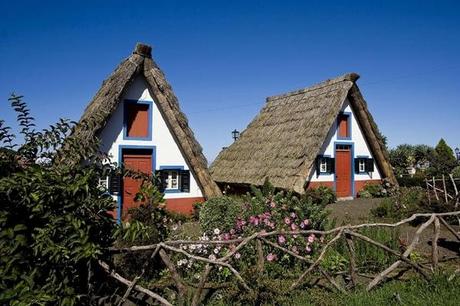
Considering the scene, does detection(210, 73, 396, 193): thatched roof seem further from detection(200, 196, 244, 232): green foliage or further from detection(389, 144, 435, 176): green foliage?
detection(389, 144, 435, 176): green foliage

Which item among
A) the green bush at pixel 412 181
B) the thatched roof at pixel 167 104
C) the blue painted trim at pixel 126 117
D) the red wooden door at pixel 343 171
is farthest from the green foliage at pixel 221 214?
the green bush at pixel 412 181

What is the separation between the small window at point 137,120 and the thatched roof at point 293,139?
525 cm

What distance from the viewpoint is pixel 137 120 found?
11.0 m

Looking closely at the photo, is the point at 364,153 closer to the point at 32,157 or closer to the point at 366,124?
the point at 366,124

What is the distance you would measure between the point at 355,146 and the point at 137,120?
1016cm

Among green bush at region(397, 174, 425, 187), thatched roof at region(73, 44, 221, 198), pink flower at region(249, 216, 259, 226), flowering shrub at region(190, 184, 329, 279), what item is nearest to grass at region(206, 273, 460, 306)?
flowering shrub at region(190, 184, 329, 279)

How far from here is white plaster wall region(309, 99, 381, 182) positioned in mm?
15359

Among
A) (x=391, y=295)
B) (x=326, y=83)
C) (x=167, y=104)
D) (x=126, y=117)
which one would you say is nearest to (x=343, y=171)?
(x=326, y=83)

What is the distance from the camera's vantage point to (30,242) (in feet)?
10.9

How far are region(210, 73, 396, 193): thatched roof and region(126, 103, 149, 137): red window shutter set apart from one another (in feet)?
17.2

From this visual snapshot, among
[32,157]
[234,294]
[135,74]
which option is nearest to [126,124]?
[135,74]

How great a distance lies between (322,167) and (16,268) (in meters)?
13.7

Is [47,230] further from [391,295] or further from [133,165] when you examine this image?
[133,165]

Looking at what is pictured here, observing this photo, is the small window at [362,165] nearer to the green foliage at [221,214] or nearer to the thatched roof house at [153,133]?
the thatched roof house at [153,133]
